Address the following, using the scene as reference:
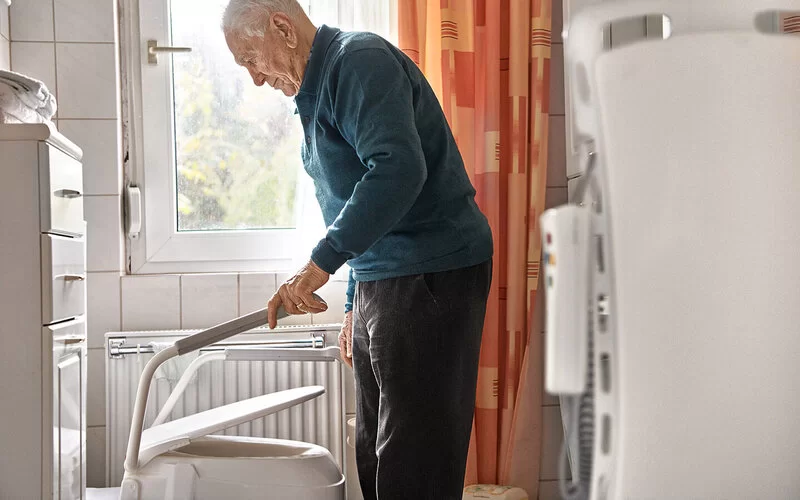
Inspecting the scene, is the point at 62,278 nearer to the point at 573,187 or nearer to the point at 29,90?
the point at 29,90

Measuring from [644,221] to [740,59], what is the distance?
69 millimetres

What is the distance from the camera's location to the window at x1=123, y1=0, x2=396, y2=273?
209 cm

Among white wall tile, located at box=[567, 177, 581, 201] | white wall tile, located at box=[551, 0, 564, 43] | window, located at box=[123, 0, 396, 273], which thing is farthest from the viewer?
window, located at box=[123, 0, 396, 273]

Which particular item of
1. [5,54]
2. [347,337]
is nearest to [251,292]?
[347,337]

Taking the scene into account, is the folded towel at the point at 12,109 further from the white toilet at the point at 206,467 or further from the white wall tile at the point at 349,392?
the white wall tile at the point at 349,392

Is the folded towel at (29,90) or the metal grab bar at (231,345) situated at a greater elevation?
the folded towel at (29,90)

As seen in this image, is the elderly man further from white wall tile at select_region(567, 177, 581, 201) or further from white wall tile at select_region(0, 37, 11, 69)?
white wall tile at select_region(0, 37, 11, 69)

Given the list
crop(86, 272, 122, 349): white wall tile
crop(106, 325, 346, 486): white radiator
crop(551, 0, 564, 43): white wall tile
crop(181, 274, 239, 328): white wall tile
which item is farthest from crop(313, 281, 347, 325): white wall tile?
crop(551, 0, 564, 43): white wall tile

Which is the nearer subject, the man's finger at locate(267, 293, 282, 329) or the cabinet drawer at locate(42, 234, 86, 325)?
the man's finger at locate(267, 293, 282, 329)

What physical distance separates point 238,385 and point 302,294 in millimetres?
946

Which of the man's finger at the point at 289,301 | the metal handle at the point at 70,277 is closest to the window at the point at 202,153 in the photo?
the metal handle at the point at 70,277

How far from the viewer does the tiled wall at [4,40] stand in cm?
190

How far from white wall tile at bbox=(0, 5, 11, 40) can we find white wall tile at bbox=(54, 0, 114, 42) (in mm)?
119

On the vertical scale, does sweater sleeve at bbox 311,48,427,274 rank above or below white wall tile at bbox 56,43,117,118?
below
